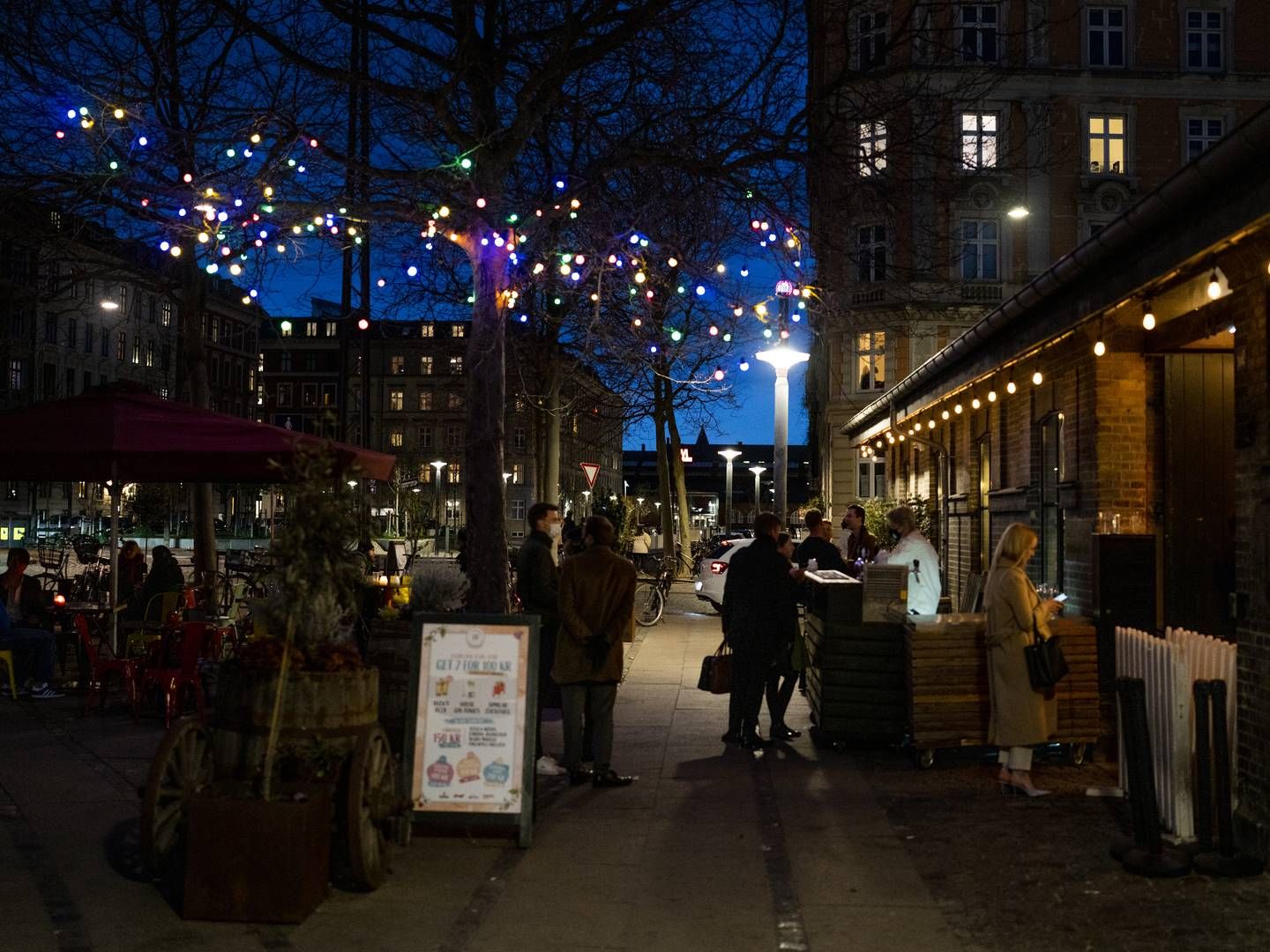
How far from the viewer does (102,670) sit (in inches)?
475

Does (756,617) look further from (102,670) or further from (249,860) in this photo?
(249,860)

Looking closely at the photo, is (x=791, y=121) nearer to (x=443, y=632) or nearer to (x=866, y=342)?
(x=443, y=632)

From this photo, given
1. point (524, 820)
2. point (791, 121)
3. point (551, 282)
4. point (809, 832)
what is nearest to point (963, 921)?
point (809, 832)

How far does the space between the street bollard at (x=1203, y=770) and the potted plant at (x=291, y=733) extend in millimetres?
4074

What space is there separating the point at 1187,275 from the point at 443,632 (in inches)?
206

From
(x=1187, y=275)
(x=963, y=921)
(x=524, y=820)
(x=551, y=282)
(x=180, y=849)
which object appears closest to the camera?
(x=963, y=921)

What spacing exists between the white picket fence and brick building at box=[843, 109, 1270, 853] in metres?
0.16

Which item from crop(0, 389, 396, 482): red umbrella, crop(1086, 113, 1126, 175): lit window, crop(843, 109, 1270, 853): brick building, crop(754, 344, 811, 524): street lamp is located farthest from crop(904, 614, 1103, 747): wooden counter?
crop(1086, 113, 1126, 175): lit window

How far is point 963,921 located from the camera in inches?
249

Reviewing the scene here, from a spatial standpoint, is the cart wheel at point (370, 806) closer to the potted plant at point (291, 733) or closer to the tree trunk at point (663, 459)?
the potted plant at point (291, 733)

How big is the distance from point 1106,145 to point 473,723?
46.2 metres

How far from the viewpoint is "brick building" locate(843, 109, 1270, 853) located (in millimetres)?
7574

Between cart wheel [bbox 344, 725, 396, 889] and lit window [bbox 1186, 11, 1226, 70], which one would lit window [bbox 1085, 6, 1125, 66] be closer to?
lit window [bbox 1186, 11, 1226, 70]

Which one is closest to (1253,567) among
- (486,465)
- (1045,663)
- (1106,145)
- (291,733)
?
(1045,663)
